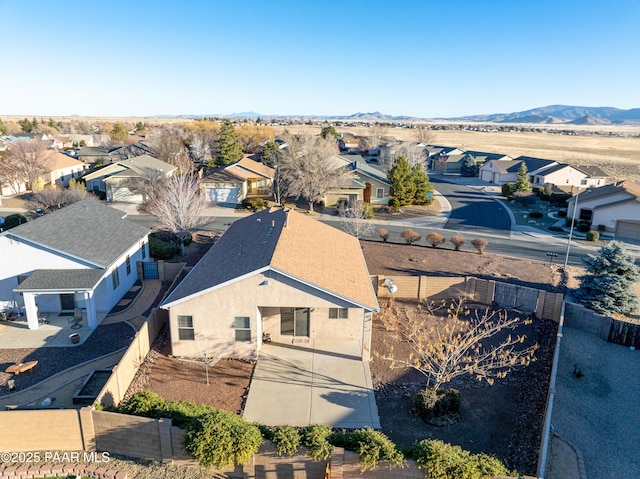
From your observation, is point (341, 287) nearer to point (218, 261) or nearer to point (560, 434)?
point (218, 261)

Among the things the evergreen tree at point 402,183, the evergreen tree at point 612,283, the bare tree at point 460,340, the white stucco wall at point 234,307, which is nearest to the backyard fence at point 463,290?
the bare tree at point 460,340

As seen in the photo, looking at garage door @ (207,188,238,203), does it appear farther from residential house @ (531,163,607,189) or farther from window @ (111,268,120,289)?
residential house @ (531,163,607,189)

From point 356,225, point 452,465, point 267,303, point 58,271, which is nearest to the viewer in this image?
point 452,465

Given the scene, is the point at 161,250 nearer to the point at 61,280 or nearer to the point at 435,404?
the point at 61,280

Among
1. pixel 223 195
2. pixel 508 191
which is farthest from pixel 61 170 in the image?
pixel 508 191

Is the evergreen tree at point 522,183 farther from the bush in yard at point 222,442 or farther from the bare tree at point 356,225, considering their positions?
the bush in yard at point 222,442
